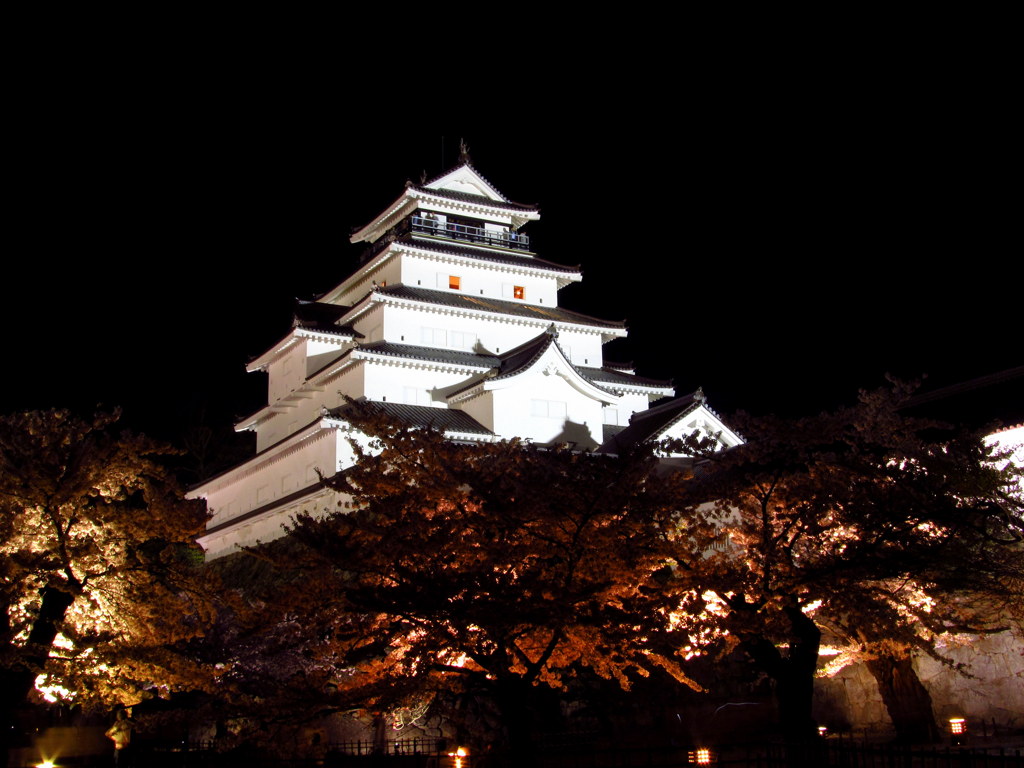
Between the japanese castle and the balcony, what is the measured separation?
0.23 feet

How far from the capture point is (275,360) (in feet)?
163

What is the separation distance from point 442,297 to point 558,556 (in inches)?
1123

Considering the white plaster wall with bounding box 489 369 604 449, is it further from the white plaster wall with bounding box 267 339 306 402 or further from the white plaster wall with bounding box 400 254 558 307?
the white plaster wall with bounding box 267 339 306 402

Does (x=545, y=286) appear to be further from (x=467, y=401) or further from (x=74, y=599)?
(x=74, y=599)

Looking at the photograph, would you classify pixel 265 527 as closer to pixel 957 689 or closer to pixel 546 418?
pixel 546 418

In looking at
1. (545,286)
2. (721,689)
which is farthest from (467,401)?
(721,689)

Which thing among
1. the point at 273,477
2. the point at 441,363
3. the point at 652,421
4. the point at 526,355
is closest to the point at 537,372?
the point at 526,355

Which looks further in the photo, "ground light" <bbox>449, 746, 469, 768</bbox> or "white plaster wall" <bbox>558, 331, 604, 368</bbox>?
"white plaster wall" <bbox>558, 331, 604, 368</bbox>

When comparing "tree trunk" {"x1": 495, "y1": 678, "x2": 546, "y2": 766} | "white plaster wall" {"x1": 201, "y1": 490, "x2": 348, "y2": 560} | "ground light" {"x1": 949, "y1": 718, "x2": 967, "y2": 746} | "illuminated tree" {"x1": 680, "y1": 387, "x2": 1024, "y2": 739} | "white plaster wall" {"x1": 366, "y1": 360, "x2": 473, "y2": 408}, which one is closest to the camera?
"tree trunk" {"x1": 495, "y1": 678, "x2": 546, "y2": 766}

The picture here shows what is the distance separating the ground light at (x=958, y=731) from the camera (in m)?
21.8

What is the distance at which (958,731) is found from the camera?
22062 mm

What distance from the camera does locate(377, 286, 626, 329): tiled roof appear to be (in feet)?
148

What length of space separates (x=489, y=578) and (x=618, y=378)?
31.0 metres

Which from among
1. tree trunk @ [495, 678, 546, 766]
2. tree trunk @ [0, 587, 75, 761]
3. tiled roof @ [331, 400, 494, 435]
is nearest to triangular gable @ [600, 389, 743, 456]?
tiled roof @ [331, 400, 494, 435]
